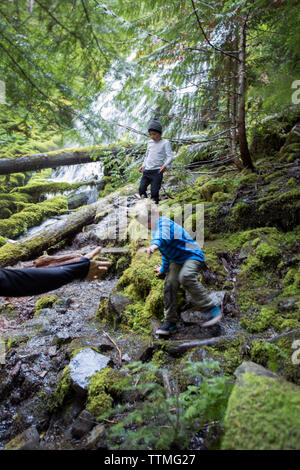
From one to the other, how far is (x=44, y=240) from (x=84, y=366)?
5400mm

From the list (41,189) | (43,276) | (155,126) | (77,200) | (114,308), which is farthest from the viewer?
(41,189)

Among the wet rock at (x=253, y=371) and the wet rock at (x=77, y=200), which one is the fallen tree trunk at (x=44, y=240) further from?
the wet rock at (x=253, y=371)

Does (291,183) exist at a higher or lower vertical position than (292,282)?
higher

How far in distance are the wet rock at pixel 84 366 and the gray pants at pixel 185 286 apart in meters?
0.97

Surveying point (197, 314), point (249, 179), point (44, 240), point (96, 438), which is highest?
point (249, 179)

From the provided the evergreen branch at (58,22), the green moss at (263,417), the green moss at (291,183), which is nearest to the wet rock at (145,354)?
the green moss at (263,417)

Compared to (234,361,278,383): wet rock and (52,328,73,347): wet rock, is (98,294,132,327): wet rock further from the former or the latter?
(234,361,278,383): wet rock

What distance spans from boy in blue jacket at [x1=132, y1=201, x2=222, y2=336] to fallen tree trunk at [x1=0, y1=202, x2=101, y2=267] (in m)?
4.97

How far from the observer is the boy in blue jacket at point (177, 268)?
121 inches

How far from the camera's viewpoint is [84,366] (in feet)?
8.98

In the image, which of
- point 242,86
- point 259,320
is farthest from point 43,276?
point 242,86

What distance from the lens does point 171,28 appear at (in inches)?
185

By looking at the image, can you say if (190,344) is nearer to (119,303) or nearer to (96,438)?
(96,438)
